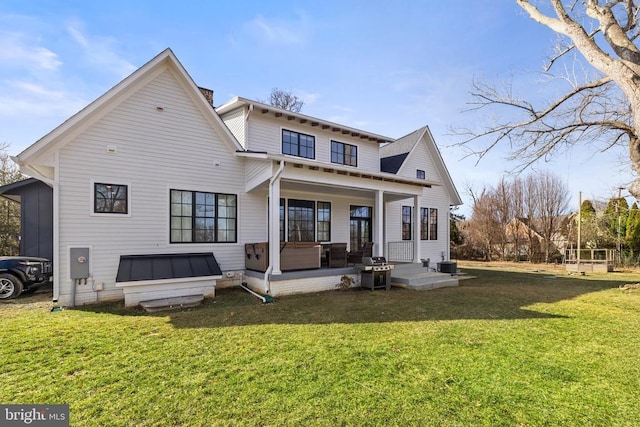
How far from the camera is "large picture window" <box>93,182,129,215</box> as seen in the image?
752cm

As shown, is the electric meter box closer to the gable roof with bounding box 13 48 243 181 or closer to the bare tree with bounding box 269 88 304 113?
the gable roof with bounding box 13 48 243 181

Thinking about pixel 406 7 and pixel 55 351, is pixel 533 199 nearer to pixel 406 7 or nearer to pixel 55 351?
pixel 406 7

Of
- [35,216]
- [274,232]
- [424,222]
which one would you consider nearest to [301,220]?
[274,232]

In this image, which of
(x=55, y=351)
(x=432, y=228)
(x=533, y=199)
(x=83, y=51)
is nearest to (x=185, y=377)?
(x=55, y=351)

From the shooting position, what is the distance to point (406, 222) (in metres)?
14.9

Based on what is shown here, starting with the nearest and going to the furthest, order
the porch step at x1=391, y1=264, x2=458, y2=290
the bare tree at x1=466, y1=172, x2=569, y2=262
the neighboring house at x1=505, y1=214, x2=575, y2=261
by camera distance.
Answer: the porch step at x1=391, y1=264, x2=458, y2=290 < the neighboring house at x1=505, y1=214, x2=575, y2=261 < the bare tree at x1=466, y1=172, x2=569, y2=262

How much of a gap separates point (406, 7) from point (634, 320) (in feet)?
32.6

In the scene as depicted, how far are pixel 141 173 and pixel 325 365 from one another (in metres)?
6.97

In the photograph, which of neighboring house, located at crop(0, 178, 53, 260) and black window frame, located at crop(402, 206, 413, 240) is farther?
black window frame, located at crop(402, 206, 413, 240)

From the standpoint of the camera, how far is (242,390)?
124 inches

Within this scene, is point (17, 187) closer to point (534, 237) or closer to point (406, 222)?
point (406, 222)

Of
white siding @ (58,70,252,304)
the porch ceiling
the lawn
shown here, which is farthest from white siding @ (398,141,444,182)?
the lawn

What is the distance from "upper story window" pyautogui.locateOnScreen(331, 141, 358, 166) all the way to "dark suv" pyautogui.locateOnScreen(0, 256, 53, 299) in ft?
31.6

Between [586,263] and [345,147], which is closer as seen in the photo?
[345,147]
